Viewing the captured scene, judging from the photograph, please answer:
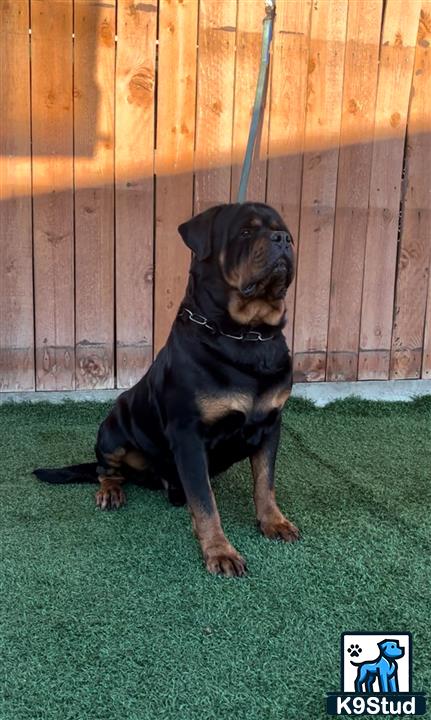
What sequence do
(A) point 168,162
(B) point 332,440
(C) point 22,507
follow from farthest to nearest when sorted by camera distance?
(A) point 168,162 < (B) point 332,440 < (C) point 22,507

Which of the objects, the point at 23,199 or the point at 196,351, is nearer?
the point at 196,351

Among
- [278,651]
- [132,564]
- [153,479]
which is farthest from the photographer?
[153,479]

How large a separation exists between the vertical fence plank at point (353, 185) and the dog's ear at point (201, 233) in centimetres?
206

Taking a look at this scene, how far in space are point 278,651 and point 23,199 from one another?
9.99 ft

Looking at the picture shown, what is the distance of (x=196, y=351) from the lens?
8.25 feet

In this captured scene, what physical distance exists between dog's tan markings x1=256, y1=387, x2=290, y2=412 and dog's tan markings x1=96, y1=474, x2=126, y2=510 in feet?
2.57

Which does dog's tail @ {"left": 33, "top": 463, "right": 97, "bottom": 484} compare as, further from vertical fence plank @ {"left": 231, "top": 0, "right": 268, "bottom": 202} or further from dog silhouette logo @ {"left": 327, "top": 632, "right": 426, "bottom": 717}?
vertical fence plank @ {"left": 231, "top": 0, "right": 268, "bottom": 202}

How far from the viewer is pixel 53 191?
13.3 ft

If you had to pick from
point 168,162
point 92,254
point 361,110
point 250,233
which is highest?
→ point 361,110

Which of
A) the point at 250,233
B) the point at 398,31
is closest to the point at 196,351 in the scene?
the point at 250,233

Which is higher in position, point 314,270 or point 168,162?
point 168,162

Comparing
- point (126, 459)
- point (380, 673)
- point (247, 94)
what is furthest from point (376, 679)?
point (247, 94)

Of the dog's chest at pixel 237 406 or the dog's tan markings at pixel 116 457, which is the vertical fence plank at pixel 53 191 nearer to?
the dog's tan markings at pixel 116 457

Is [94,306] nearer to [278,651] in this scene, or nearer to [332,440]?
[332,440]
